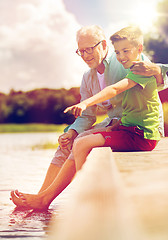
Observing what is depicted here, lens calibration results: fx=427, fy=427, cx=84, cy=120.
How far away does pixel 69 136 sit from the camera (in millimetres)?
3734

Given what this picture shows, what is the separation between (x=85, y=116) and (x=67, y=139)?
1.09 ft

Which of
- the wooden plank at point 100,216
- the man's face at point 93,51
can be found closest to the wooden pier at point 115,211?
the wooden plank at point 100,216

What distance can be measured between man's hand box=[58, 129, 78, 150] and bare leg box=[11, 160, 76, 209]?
38cm

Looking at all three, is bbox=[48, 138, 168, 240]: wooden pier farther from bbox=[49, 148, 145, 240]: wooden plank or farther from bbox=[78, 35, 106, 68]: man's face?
bbox=[78, 35, 106, 68]: man's face

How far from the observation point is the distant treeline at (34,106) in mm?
55375

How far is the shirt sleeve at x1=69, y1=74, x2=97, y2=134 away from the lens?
384cm

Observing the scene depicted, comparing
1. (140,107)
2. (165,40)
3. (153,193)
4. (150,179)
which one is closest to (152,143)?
(140,107)

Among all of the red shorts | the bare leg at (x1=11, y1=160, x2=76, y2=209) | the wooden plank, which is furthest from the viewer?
the bare leg at (x1=11, y1=160, x2=76, y2=209)

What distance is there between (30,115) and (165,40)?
38.0 meters

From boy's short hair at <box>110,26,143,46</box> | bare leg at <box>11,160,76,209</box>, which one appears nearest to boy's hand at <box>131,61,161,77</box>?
boy's short hair at <box>110,26,143,46</box>

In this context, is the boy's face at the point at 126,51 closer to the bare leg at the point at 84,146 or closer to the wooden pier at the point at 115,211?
the bare leg at the point at 84,146

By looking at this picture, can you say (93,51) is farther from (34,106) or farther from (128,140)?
(34,106)

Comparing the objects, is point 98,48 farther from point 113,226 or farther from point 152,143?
point 113,226

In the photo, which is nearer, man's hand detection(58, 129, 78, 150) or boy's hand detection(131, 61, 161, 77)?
boy's hand detection(131, 61, 161, 77)
